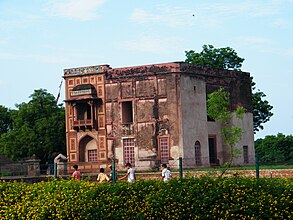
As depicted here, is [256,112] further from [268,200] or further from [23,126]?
[268,200]

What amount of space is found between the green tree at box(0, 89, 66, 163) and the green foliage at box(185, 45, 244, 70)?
11.4 meters

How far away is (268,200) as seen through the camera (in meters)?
12.5

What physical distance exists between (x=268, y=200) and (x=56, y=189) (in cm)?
489

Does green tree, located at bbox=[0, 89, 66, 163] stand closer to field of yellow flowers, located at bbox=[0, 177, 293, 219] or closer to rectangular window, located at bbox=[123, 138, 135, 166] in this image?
rectangular window, located at bbox=[123, 138, 135, 166]

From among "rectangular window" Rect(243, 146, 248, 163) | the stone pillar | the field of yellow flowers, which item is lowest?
the field of yellow flowers

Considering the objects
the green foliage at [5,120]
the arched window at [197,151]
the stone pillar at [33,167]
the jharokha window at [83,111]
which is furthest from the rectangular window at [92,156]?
the green foliage at [5,120]

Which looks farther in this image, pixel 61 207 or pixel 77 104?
pixel 77 104

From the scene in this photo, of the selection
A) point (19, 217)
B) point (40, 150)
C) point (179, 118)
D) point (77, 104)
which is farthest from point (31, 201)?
point (40, 150)

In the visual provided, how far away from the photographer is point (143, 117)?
38.2m

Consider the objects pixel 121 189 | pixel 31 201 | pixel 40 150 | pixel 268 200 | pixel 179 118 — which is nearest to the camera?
pixel 268 200

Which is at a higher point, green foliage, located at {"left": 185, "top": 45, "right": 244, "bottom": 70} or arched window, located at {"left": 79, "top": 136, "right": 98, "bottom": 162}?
green foliage, located at {"left": 185, "top": 45, "right": 244, "bottom": 70}

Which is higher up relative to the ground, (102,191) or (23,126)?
(23,126)

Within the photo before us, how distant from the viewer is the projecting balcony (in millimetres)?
39344

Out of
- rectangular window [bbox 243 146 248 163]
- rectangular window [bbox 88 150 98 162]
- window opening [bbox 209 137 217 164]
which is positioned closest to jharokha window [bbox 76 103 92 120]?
rectangular window [bbox 88 150 98 162]
